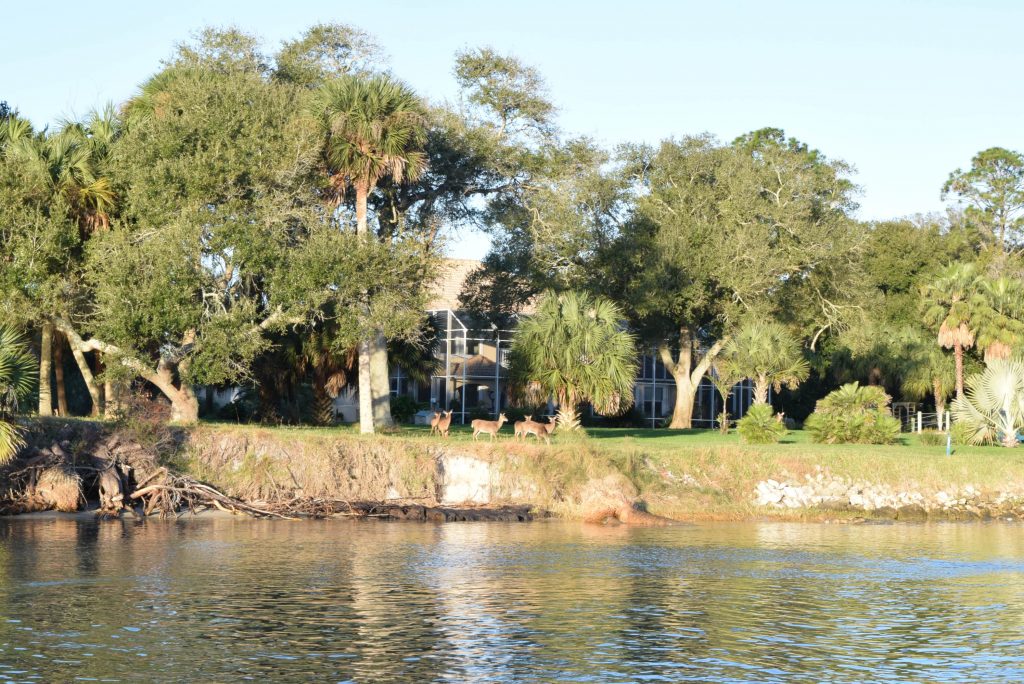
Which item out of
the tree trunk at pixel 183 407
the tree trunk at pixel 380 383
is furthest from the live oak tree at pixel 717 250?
the tree trunk at pixel 183 407

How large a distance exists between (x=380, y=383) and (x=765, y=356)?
1685 centimetres

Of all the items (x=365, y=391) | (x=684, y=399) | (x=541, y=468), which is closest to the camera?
(x=541, y=468)

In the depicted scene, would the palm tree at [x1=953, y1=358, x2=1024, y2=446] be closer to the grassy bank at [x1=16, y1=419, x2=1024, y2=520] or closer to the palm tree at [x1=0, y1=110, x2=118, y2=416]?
the grassy bank at [x1=16, y1=419, x2=1024, y2=520]

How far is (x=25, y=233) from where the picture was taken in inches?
1373

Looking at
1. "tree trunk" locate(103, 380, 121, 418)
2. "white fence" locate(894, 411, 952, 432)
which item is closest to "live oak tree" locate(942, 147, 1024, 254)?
"white fence" locate(894, 411, 952, 432)

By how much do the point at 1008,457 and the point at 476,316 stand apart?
72.5 ft

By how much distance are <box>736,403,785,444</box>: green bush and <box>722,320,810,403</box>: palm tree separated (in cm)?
703

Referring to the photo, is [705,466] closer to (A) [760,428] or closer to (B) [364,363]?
(A) [760,428]

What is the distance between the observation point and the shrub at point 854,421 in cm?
4378

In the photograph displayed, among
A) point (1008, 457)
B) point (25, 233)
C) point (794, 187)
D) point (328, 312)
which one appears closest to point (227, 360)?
point (328, 312)

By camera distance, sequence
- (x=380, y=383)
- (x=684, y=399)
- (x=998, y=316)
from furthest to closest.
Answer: (x=684, y=399), (x=998, y=316), (x=380, y=383)

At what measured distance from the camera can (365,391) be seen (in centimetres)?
3803

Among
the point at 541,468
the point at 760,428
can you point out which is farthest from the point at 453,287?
the point at 541,468

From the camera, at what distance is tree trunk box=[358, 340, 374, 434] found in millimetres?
37469
